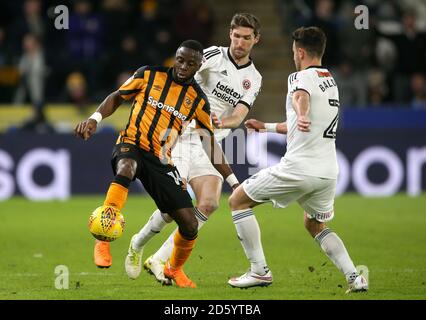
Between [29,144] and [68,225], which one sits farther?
[29,144]

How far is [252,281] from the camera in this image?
26.3 ft

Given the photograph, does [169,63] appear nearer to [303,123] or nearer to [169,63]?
[169,63]

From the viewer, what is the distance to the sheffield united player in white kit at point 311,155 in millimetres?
7621

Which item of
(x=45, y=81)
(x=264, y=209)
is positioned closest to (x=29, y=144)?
(x=45, y=81)

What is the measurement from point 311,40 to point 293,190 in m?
1.20

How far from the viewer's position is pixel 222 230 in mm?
12805

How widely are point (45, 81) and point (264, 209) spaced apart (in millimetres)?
5109

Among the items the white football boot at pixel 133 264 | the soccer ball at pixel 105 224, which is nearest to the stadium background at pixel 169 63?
the white football boot at pixel 133 264

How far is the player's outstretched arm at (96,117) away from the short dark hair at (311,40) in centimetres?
156

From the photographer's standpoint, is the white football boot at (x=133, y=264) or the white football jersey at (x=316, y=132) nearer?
the white football jersey at (x=316, y=132)

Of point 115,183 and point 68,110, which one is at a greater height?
point 68,110

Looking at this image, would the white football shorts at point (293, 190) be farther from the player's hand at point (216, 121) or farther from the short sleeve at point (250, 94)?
the short sleeve at point (250, 94)
